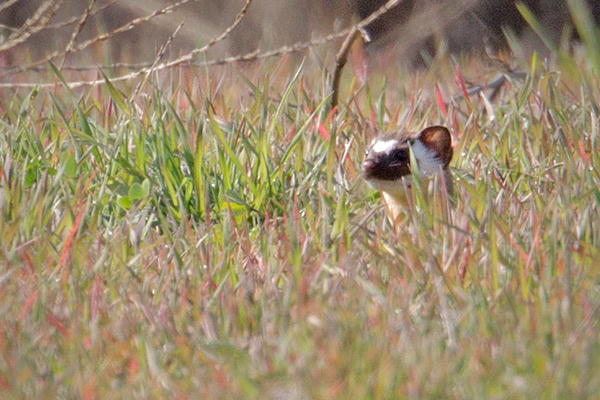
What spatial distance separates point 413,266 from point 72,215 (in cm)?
86

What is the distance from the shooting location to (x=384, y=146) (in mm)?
2906

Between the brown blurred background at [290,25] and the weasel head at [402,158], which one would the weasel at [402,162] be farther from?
the brown blurred background at [290,25]

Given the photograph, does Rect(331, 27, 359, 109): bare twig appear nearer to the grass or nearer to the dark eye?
the grass

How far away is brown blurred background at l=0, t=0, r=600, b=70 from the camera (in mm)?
6027

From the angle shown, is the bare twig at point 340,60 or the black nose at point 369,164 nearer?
the black nose at point 369,164

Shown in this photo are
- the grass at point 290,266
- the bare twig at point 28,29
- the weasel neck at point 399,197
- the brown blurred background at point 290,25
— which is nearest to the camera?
the grass at point 290,266

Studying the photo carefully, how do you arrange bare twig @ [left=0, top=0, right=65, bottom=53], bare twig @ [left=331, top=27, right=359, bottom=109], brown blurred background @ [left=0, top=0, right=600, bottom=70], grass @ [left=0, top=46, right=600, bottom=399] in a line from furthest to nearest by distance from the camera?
1. brown blurred background @ [left=0, top=0, right=600, bottom=70]
2. bare twig @ [left=331, top=27, right=359, bottom=109]
3. bare twig @ [left=0, top=0, right=65, bottom=53]
4. grass @ [left=0, top=46, right=600, bottom=399]

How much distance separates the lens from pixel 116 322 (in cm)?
190

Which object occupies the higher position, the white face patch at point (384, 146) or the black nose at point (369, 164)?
the white face patch at point (384, 146)

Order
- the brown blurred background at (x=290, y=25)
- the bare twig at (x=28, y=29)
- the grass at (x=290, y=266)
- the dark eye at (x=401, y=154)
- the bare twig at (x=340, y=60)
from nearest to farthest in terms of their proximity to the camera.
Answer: the grass at (x=290, y=266) → the dark eye at (x=401, y=154) → the bare twig at (x=28, y=29) → the bare twig at (x=340, y=60) → the brown blurred background at (x=290, y=25)

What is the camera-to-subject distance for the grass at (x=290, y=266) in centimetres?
165

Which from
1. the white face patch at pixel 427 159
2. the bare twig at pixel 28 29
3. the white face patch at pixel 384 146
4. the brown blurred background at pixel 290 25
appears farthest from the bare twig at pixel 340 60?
the bare twig at pixel 28 29

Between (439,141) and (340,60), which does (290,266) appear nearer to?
(439,141)

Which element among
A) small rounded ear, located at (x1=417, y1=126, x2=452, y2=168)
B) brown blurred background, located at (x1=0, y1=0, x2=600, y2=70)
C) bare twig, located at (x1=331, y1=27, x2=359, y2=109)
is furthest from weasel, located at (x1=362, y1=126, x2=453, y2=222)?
brown blurred background, located at (x1=0, y1=0, x2=600, y2=70)
